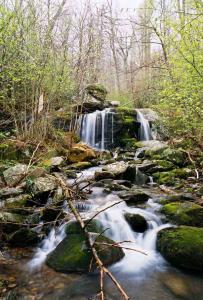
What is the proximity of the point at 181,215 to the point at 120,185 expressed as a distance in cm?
250

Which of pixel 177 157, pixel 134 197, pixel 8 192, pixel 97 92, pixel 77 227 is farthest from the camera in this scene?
pixel 97 92

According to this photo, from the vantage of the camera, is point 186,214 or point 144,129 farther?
point 144,129

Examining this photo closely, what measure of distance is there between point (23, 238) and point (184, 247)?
261cm

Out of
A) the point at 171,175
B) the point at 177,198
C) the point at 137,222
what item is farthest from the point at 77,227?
the point at 171,175

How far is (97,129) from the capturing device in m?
14.6

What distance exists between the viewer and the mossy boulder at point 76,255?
4523 millimetres

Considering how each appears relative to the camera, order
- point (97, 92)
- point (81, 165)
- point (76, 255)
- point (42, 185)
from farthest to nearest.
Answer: point (97, 92)
point (81, 165)
point (42, 185)
point (76, 255)

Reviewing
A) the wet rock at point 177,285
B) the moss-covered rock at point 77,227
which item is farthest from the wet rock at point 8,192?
the wet rock at point 177,285

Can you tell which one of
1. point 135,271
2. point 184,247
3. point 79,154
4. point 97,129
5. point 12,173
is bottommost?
point 135,271

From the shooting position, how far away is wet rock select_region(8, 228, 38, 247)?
516 centimetres

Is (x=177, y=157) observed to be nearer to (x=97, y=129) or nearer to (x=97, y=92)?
(x=97, y=129)

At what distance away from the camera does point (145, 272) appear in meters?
4.77

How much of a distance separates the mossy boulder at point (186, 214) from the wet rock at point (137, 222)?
507 millimetres

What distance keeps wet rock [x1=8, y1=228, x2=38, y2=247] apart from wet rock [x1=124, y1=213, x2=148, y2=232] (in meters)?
1.74
